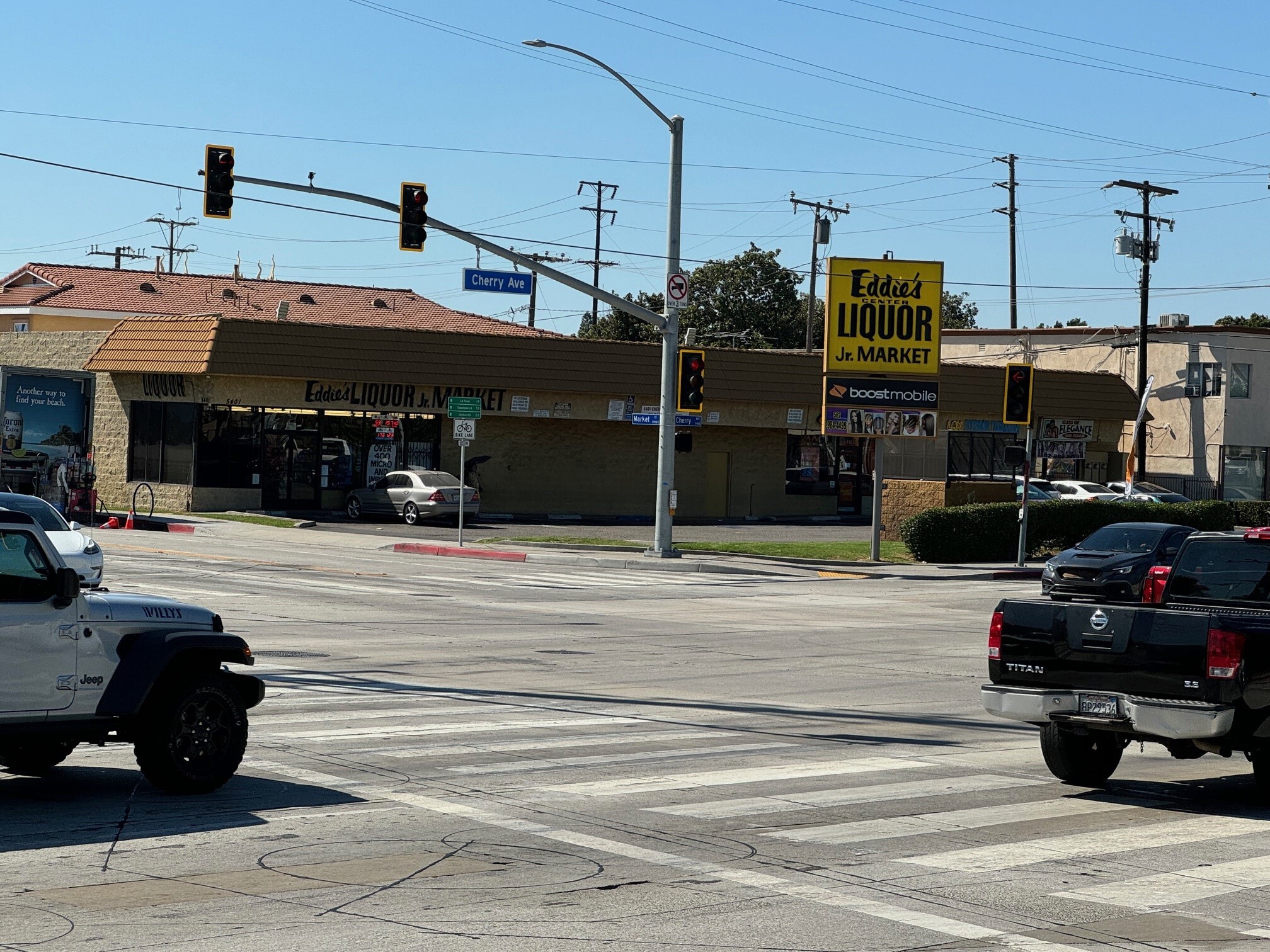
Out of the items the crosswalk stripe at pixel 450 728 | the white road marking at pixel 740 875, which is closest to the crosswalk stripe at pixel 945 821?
the white road marking at pixel 740 875

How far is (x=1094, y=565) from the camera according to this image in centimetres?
2664

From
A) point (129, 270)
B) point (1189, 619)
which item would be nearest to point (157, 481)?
point (129, 270)

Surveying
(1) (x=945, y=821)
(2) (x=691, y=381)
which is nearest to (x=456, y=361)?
(2) (x=691, y=381)

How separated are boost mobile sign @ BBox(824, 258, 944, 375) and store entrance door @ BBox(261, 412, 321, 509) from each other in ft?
58.3

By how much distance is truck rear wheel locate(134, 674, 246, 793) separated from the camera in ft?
31.0

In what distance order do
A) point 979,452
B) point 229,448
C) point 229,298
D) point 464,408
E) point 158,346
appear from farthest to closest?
point 229,298, point 979,452, point 229,448, point 158,346, point 464,408

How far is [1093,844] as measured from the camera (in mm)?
8844

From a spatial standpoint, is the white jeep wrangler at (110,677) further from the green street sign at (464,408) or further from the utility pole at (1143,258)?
the utility pole at (1143,258)

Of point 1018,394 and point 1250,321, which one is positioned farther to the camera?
point 1250,321

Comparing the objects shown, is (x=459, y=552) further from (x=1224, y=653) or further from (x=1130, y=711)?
Result: (x=1224, y=653)

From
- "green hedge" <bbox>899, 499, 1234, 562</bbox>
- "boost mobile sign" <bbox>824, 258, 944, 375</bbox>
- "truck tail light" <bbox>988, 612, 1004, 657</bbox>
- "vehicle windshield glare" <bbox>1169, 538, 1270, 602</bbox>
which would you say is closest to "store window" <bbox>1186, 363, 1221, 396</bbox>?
"green hedge" <bbox>899, 499, 1234, 562</bbox>

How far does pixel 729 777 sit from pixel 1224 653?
339 cm

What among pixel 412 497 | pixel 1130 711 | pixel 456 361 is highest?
pixel 456 361

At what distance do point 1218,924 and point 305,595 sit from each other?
20.0m
